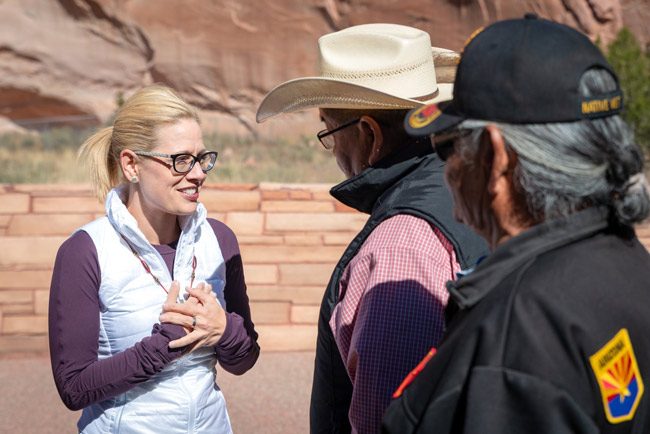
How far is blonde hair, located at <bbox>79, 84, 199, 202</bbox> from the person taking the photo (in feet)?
8.30

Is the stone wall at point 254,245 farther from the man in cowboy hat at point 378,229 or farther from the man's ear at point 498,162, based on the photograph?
the man's ear at point 498,162

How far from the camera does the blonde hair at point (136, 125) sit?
2529 mm

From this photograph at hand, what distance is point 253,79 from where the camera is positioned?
18.0m

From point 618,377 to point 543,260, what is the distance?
200 mm

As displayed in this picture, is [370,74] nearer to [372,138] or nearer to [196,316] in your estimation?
[372,138]

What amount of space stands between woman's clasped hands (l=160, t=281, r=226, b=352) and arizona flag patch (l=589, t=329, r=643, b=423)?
1.32m

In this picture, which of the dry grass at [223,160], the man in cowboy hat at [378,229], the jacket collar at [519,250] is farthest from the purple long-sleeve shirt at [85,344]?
the dry grass at [223,160]

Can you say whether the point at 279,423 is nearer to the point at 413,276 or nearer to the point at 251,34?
the point at 413,276

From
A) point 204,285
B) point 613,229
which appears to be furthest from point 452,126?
point 204,285

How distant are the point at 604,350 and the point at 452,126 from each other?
0.42 meters

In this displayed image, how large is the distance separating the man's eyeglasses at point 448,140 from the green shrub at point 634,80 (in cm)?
1285

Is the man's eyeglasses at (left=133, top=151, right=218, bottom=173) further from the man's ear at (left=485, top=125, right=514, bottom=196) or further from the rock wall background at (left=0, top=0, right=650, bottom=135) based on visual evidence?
the rock wall background at (left=0, top=0, right=650, bottom=135)

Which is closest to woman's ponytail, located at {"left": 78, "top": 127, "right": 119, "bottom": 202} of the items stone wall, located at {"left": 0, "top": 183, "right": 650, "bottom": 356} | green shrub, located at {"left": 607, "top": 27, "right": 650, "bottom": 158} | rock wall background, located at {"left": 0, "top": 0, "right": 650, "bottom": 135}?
stone wall, located at {"left": 0, "top": 183, "right": 650, "bottom": 356}

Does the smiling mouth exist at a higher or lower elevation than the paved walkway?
higher
